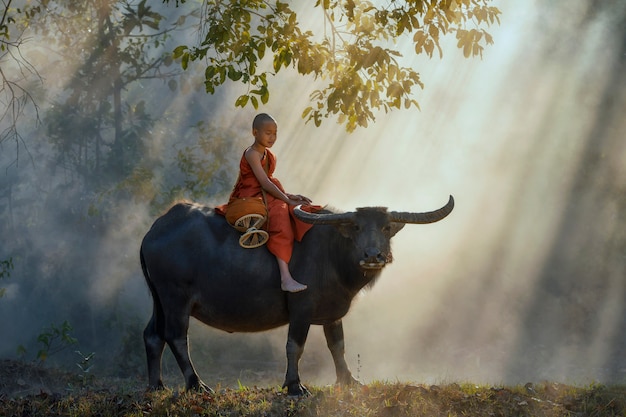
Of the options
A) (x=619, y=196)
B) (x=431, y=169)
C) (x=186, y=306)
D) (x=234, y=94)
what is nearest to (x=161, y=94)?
(x=234, y=94)

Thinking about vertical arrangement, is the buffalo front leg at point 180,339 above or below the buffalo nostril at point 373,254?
below

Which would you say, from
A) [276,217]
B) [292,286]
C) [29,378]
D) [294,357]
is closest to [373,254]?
[292,286]

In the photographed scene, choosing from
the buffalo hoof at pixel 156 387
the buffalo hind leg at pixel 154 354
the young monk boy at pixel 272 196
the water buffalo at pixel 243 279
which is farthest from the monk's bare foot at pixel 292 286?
the buffalo hoof at pixel 156 387

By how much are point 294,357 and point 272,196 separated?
1534mm

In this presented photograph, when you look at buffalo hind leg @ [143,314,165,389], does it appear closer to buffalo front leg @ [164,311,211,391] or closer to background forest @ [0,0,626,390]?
buffalo front leg @ [164,311,211,391]

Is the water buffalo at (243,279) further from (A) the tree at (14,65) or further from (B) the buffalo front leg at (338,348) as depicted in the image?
(A) the tree at (14,65)

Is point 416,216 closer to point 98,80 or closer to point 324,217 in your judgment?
point 324,217

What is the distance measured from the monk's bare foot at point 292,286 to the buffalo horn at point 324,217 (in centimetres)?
57

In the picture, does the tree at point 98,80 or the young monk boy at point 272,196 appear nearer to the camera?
the young monk boy at point 272,196

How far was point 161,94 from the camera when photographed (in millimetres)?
30703

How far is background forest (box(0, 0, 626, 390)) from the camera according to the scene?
1828 cm

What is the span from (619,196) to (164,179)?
39.9ft

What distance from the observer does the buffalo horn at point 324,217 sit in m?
7.75

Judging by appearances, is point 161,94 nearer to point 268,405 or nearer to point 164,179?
point 164,179
